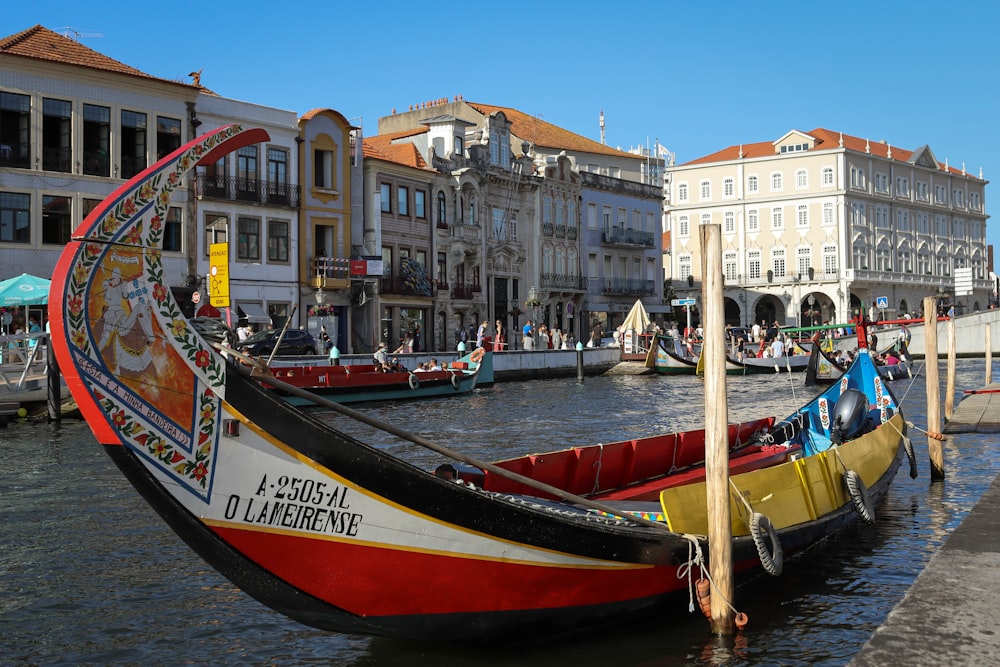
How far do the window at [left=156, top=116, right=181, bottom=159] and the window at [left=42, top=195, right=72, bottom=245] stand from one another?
382 centimetres

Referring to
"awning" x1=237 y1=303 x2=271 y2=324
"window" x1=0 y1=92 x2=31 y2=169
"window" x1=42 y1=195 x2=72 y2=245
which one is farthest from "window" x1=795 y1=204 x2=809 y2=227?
"window" x1=0 y1=92 x2=31 y2=169

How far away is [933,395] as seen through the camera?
46.5ft

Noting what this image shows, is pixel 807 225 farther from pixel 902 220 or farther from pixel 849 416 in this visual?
pixel 849 416

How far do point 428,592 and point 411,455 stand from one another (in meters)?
10.5

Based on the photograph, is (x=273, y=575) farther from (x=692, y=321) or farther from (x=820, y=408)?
(x=692, y=321)

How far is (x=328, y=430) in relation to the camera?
19.8 ft

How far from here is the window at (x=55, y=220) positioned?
30.9m

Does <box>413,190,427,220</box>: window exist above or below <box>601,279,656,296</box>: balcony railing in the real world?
above

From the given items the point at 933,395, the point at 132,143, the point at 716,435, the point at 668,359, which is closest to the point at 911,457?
the point at 933,395

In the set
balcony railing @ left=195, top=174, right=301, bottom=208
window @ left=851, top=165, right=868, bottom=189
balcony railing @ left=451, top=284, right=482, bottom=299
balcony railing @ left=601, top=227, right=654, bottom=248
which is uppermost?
window @ left=851, top=165, right=868, bottom=189

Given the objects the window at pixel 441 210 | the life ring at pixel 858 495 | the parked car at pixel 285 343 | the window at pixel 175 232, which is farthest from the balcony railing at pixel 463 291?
the life ring at pixel 858 495

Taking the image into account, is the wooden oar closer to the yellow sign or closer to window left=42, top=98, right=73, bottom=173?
the yellow sign

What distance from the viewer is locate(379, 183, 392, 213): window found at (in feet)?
142

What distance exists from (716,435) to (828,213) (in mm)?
74166
